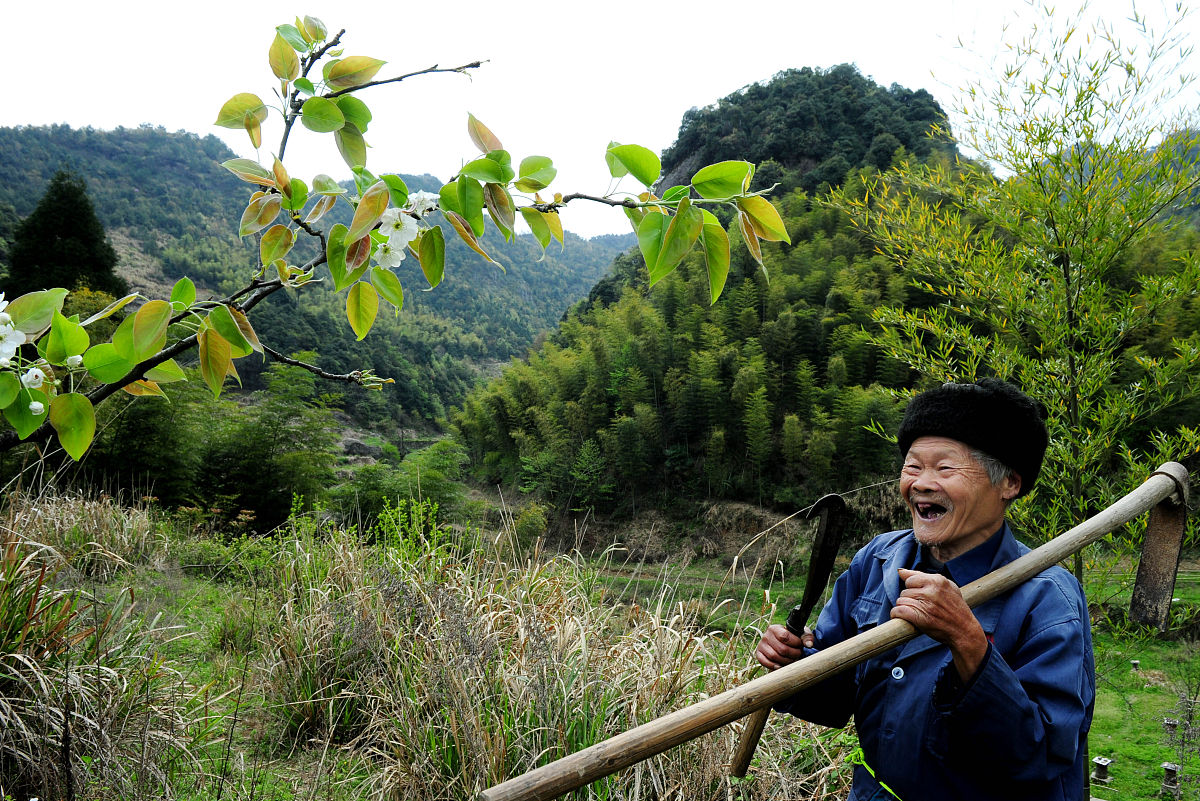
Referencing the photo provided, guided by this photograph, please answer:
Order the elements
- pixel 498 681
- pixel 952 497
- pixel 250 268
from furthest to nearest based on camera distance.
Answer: pixel 250 268 → pixel 498 681 → pixel 952 497

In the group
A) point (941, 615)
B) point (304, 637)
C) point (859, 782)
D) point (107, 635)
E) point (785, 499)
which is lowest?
point (785, 499)

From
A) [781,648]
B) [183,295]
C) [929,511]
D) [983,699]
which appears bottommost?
[781,648]

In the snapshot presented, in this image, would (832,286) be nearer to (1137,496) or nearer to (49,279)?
(1137,496)

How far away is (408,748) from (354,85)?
216 cm

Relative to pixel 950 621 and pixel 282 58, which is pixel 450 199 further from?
pixel 950 621

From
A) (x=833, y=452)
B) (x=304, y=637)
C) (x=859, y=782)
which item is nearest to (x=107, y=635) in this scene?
(x=304, y=637)

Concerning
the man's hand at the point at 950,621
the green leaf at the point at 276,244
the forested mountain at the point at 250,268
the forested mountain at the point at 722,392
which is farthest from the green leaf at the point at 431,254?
the forested mountain at the point at 250,268

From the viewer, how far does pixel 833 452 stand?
1308 cm

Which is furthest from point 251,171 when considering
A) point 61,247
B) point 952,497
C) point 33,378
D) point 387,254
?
point 61,247

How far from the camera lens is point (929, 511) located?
1.22 meters

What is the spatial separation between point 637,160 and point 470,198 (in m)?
0.14

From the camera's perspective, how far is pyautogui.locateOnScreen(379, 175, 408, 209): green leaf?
556 millimetres

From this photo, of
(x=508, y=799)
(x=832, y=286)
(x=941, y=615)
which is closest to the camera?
(x=508, y=799)

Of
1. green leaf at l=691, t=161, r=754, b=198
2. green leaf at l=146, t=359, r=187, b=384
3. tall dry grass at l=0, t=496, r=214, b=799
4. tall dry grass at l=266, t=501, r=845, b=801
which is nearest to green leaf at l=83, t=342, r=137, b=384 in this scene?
green leaf at l=146, t=359, r=187, b=384
